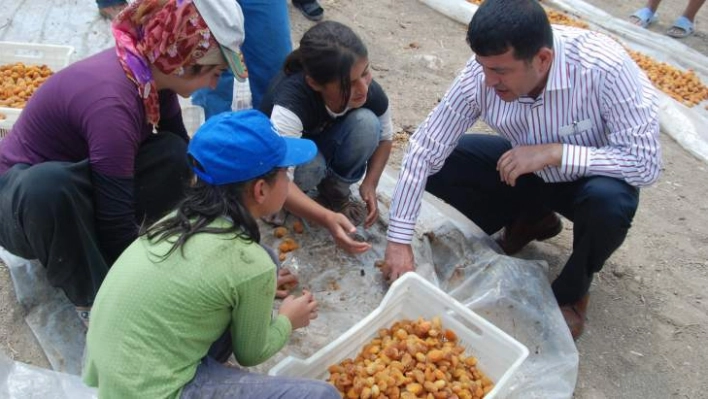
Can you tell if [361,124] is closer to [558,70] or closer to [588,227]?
[558,70]

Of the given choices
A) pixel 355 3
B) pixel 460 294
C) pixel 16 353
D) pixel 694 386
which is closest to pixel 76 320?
pixel 16 353

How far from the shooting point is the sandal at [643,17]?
5.48 metres

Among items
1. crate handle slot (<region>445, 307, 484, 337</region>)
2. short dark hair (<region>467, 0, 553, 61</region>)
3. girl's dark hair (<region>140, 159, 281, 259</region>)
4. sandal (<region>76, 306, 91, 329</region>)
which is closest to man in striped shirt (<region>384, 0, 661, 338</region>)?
short dark hair (<region>467, 0, 553, 61</region>)

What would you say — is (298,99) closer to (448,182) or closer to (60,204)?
(448,182)

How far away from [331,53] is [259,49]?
→ 824mm

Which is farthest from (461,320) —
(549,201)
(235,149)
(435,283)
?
(235,149)

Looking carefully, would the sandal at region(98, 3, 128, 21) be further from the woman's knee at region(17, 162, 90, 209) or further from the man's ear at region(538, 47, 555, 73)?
the man's ear at region(538, 47, 555, 73)

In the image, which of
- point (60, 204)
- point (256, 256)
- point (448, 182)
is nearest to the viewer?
point (256, 256)

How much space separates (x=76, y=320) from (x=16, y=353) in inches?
7.7

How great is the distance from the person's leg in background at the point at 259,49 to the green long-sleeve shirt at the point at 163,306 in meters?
1.56

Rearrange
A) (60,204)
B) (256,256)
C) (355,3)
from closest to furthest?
(256,256) < (60,204) < (355,3)

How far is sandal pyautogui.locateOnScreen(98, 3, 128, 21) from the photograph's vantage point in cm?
373

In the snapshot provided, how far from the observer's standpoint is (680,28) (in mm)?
5469

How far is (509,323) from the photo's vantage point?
2.30 m
